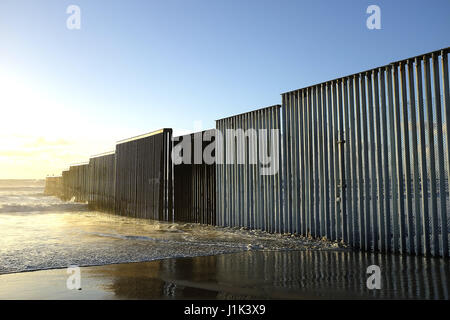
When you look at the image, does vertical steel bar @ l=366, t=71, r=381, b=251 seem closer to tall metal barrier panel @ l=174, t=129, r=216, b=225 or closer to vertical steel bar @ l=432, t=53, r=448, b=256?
vertical steel bar @ l=432, t=53, r=448, b=256

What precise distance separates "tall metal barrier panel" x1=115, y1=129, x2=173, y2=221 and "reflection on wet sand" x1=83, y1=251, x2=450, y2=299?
27.7ft

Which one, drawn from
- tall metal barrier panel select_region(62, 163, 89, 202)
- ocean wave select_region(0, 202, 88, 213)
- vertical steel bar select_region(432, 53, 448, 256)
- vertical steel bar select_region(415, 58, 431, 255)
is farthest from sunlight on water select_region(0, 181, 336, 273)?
tall metal barrier panel select_region(62, 163, 89, 202)

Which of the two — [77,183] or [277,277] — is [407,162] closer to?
[277,277]

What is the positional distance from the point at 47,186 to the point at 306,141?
48.8 metres

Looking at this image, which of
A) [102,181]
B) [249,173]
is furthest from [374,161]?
[102,181]

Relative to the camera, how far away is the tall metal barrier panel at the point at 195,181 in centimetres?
1320

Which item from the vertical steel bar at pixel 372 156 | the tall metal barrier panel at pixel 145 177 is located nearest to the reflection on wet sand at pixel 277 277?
the vertical steel bar at pixel 372 156

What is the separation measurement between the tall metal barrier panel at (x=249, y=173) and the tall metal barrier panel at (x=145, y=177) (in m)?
3.09

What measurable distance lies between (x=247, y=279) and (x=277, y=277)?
439 mm

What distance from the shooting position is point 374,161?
25.7ft

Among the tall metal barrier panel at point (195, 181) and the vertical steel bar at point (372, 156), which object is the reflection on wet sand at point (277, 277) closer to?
the vertical steel bar at point (372, 156)

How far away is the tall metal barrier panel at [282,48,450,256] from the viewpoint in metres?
6.89
